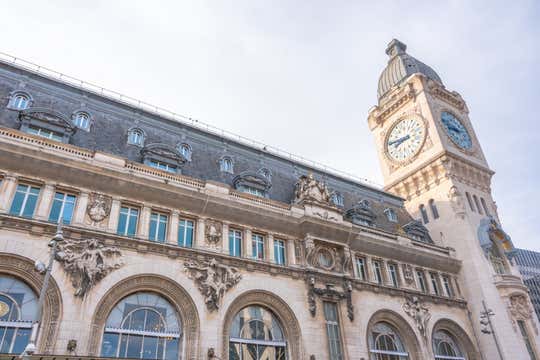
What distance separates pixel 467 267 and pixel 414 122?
751 inches

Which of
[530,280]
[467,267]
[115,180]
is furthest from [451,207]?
[530,280]

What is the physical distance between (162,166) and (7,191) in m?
9.82

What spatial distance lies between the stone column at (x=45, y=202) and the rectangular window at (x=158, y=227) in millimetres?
5624

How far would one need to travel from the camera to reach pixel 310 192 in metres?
32.6

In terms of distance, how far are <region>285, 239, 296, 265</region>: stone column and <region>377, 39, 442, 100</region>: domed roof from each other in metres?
35.0

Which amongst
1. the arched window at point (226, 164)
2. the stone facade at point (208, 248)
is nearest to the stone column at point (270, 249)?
the stone facade at point (208, 248)

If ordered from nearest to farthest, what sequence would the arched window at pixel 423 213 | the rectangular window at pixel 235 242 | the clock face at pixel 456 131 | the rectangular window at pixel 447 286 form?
1. the rectangular window at pixel 235 242
2. the rectangular window at pixel 447 286
3. the arched window at pixel 423 213
4. the clock face at pixel 456 131

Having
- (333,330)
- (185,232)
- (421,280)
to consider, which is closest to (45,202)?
(185,232)

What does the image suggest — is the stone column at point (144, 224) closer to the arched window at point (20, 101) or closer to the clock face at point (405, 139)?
the arched window at point (20, 101)

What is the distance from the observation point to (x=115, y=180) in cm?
2412

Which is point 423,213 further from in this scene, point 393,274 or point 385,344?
point 385,344

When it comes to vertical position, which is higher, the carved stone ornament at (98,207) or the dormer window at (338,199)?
the dormer window at (338,199)

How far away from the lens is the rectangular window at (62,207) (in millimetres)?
21844

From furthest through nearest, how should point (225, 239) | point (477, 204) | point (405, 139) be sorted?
point (405, 139) < point (477, 204) < point (225, 239)
